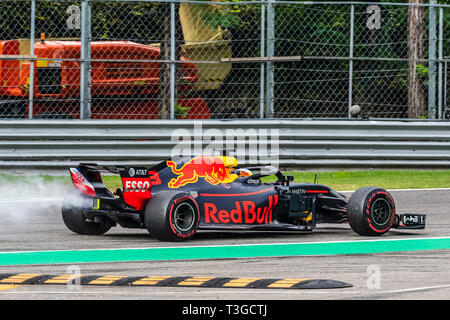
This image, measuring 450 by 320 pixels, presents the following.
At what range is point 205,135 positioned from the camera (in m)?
15.2

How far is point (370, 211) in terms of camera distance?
393 inches

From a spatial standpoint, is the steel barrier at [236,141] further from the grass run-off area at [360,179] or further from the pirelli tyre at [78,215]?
the pirelli tyre at [78,215]

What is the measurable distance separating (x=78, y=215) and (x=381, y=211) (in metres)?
3.27

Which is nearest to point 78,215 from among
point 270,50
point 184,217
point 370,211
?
point 184,217

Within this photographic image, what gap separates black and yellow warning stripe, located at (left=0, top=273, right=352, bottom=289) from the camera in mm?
6863

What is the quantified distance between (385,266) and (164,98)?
8648mm

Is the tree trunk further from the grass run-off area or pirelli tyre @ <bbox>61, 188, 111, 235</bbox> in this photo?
pirelli tyre @ <bbox>61, 188, 111, 235</bbox>

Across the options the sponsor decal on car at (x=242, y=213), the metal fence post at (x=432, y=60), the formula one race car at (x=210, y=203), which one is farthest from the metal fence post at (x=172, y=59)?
the sponsor decal on car at (x=242, y=213)

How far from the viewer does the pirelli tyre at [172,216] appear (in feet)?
30.0

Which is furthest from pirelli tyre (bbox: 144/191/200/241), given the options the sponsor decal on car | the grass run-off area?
the grass run-off area

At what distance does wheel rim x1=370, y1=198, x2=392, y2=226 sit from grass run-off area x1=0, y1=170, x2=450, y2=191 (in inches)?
154

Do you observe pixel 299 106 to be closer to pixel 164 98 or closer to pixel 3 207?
pixel 164 98
